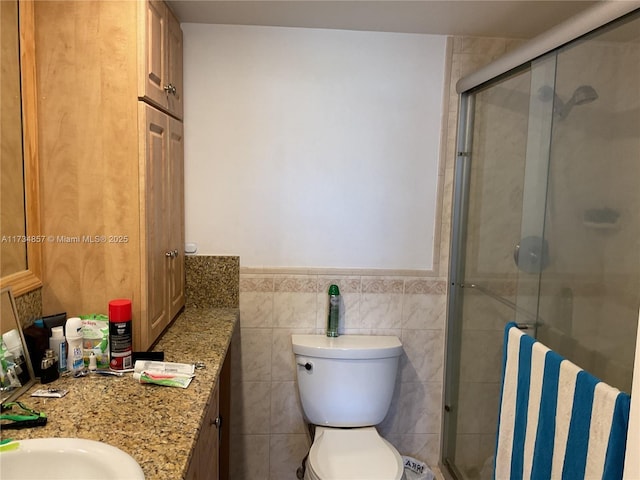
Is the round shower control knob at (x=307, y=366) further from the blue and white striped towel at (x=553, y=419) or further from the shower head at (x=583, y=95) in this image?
the shower head at (x=583, y=95)

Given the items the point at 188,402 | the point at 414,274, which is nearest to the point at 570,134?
the point at 414,274

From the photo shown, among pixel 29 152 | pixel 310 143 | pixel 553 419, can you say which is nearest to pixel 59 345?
pixel 29 152

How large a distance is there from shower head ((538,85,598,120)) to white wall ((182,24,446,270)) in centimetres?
60

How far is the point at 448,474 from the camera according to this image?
7.09 feet

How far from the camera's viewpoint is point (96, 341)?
138 cm

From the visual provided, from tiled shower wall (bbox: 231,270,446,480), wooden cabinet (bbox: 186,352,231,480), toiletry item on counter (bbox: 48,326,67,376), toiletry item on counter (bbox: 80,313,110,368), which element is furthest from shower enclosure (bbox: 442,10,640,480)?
toiletry item on counter (bbox: 48,326,67,376)

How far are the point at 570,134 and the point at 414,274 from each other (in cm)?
93

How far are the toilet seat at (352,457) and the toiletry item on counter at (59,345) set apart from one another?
0.93m

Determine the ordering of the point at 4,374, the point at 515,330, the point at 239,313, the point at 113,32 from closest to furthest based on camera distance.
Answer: the point at 4,374
the point at 113,32
the point at 515,330
the point at 239,313

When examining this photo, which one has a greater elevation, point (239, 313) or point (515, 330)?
point (515, 330)

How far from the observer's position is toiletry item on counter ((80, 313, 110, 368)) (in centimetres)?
137

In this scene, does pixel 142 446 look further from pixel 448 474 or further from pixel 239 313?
pixel 448 474

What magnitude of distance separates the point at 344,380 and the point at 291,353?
301mm

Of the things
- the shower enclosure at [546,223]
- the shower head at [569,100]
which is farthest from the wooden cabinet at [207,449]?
the shower head at [569,100]
